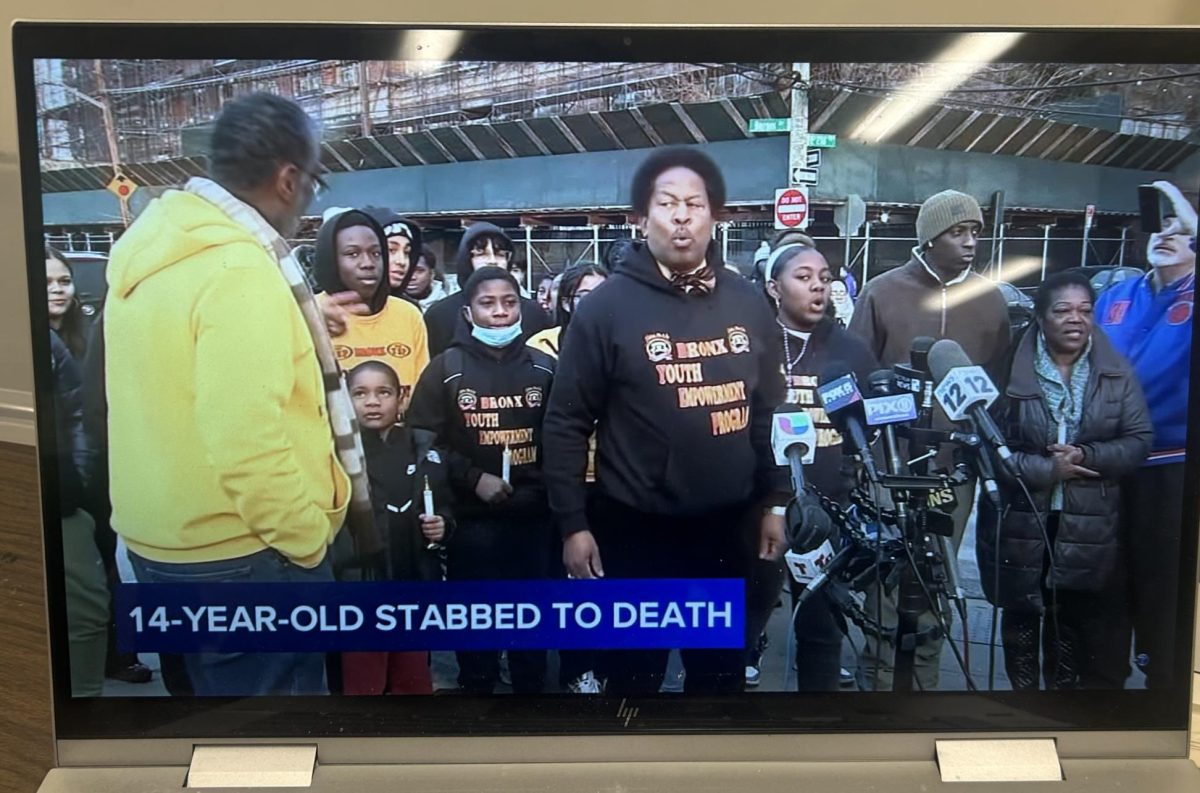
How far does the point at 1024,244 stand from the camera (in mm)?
965

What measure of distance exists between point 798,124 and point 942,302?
246mm

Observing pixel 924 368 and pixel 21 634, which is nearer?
pixel 924 368

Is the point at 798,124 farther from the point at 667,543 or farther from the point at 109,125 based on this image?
the point at 109,125

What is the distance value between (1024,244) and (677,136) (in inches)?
15.4

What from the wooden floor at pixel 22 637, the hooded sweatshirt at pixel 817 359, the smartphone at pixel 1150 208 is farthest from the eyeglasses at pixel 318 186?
the smartphone at pixel 1150 208

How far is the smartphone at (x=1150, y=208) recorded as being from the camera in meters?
0.96

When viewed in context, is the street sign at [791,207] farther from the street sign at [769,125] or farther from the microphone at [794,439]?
the microphone at [794,439]

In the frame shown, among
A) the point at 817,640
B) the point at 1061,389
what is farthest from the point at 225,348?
the point at 1061,389

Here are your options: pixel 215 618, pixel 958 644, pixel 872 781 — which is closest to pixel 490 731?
pixel 215 618

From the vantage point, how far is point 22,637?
1.22m

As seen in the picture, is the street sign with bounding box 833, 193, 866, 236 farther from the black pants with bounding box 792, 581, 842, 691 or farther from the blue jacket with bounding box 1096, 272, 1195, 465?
the black pants with bounding box 792, 581, 842, 691

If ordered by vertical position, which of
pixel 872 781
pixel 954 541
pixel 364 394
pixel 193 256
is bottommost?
pixel 872 781

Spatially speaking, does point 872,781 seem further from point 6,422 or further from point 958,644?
point 6,422

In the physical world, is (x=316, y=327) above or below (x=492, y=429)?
above
